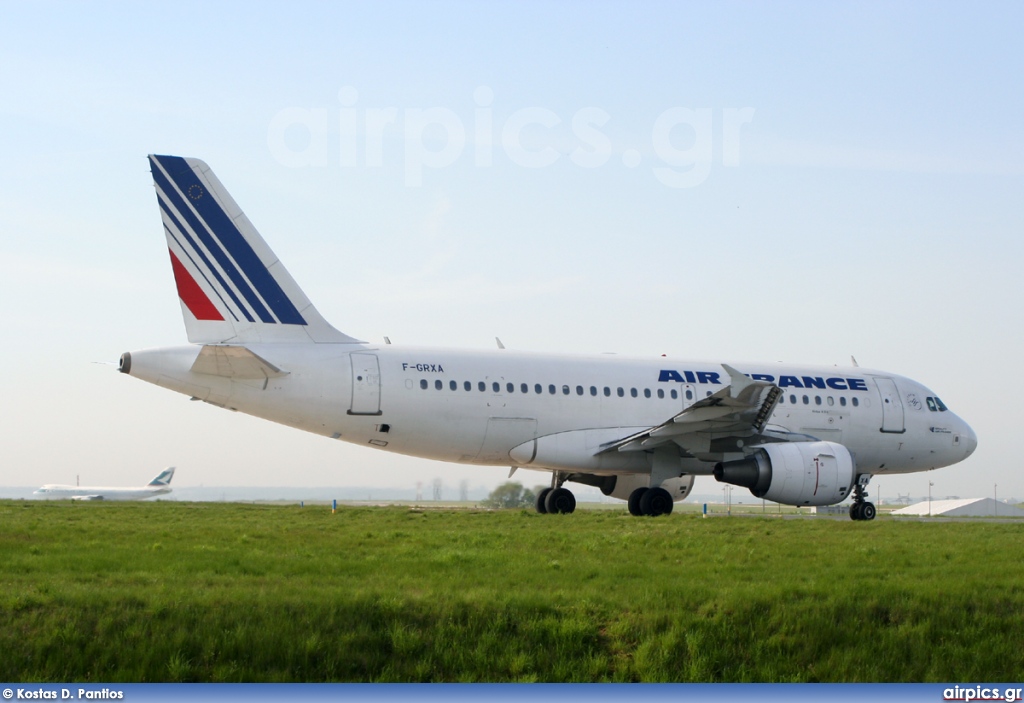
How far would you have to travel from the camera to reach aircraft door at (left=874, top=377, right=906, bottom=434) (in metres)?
27.0

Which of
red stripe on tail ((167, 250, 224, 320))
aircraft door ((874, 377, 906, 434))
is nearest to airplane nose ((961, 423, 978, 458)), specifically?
aircraft door ((874, 377, 906, 434))

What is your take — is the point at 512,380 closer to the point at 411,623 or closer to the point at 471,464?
the point at 471,464

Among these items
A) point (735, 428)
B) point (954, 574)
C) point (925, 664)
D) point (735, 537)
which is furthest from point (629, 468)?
point (925, 664)

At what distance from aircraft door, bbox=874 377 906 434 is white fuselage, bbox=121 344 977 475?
4 cm

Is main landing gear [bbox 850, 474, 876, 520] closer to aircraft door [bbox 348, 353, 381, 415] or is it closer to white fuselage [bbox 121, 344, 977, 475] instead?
white fuselage [bbox 121, 344, 977, 475]

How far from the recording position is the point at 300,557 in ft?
40.7

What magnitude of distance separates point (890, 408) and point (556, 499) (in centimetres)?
921

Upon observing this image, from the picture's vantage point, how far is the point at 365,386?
2162 centimetres

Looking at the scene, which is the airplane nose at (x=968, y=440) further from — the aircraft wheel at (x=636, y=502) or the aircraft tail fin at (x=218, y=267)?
the aircraft tail fin at (x=218, y=267)

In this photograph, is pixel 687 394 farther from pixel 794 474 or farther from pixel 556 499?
pixel 794 474

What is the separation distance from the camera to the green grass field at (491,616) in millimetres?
8695

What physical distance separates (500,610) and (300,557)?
3780mm

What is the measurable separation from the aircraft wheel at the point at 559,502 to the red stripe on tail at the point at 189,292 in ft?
31.0

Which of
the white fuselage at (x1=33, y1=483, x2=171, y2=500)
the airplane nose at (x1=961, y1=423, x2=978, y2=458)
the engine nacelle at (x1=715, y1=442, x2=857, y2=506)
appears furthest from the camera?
the white fuselage at (x1=33, y1=483, x2=171, y2=500)
